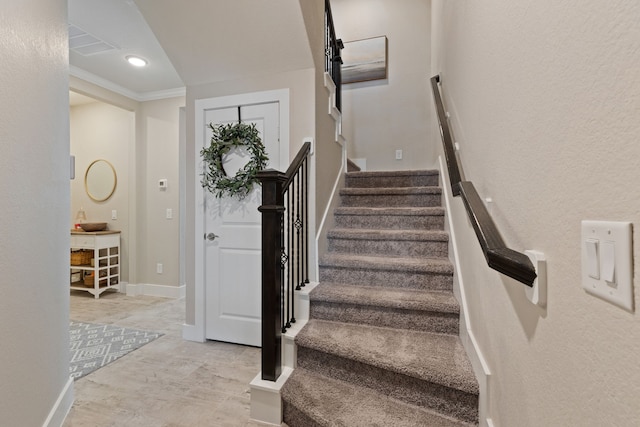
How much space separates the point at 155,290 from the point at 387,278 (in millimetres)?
3499

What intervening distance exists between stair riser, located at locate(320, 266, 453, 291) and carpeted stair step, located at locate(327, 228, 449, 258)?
10.7 inches

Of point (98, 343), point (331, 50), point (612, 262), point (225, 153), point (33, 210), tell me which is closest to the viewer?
point (612, 262)

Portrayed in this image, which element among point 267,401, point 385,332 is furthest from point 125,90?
point 385,332

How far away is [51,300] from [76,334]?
1806mm

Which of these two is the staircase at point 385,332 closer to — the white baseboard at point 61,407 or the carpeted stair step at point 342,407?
the carpeted stair step at point 342,407

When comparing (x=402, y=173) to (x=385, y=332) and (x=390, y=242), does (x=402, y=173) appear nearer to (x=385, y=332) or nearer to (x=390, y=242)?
(x=390, y=242)

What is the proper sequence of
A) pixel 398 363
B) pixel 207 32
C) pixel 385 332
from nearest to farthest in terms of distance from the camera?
1. pixel 398 363
2. pixel 385 332
3. pixel 207 32

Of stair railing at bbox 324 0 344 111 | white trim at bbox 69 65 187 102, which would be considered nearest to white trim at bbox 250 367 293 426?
stair railing at bbox 324 0 344 111

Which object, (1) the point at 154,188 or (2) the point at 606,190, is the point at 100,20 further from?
(2) the point at 606,190

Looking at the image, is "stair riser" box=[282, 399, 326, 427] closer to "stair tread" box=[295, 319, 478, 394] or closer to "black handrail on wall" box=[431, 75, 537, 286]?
"stair tread" box=[295, 319, 478, 394]

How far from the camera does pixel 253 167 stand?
2.51 meters

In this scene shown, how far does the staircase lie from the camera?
143cm

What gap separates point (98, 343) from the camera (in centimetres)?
275

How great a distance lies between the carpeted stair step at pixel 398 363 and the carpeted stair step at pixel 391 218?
1005mm
